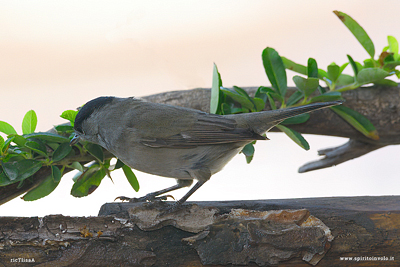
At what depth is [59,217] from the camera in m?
2.01

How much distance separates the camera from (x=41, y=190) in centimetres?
261

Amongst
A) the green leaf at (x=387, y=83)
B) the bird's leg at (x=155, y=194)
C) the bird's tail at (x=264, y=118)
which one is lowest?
the bird's leg at (x=155, y=194)

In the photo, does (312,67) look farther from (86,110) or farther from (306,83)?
(86,110)

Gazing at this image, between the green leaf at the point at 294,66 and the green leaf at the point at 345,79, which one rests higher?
the green leaf at the point at 294,66

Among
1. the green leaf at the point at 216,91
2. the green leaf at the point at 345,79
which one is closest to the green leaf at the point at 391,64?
the green leaf at the point at 345,79

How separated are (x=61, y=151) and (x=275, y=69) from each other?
5.96 feet

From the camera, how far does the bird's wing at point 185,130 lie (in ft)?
7.47

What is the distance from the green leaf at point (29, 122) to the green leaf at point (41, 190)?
420 millimetres

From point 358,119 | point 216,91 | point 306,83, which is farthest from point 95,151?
point 358,119

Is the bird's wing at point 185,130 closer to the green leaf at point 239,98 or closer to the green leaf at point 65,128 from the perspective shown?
the green leaf at point 239,98

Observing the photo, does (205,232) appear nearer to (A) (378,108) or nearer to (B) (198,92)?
(B) (198,92)

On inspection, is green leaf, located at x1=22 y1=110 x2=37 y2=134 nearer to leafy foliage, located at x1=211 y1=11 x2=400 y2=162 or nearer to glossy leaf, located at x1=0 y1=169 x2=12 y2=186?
glossy leaf, located at x1=0 y1=169 x2=12 y2=186

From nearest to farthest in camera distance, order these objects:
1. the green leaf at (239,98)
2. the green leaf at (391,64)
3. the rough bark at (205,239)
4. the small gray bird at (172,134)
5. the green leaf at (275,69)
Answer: the rough bark at (205,239) → the small gray bird at (172,134) → the green leaf at (239,98) → the green leaf at (275,69) → the green leaf at (391,64)

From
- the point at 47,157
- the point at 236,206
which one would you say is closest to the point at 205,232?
the point at 236,206
